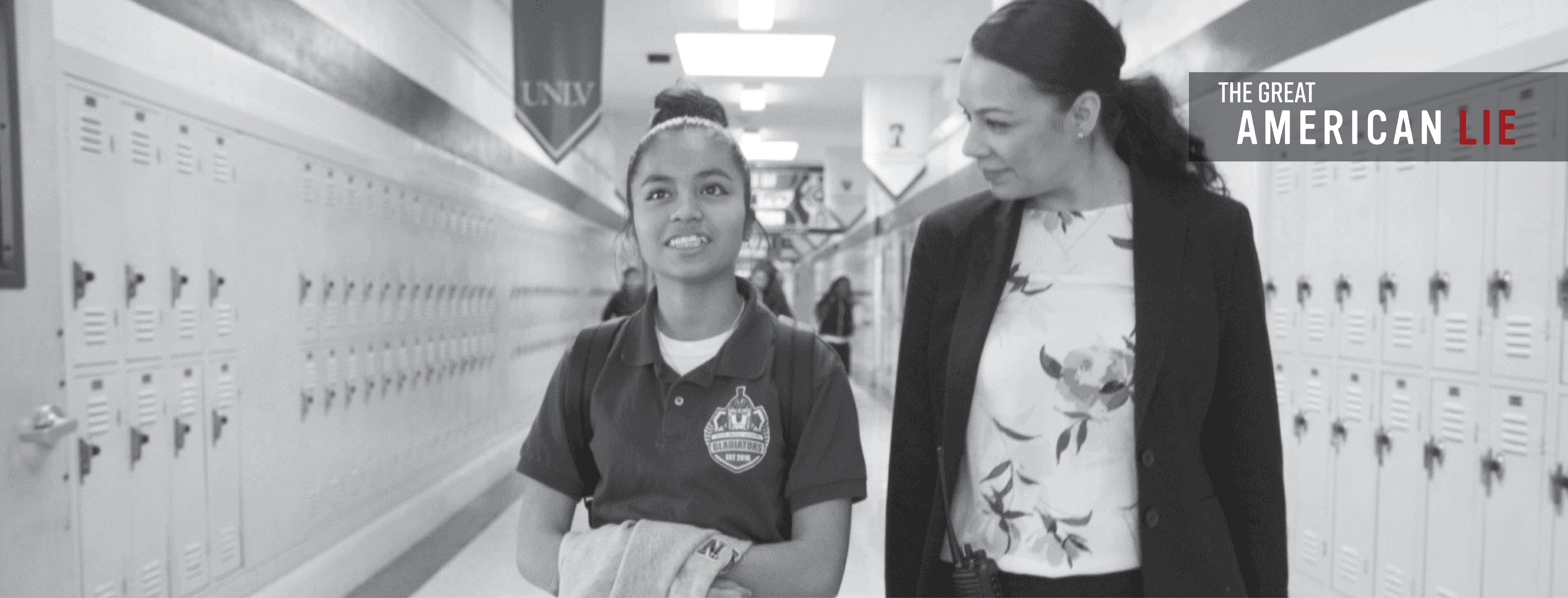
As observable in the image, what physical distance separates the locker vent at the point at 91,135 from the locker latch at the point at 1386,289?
3.86 metres

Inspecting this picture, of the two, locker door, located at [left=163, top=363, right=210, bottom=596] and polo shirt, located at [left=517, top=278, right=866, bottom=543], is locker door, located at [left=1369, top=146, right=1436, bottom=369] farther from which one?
locker door, located at [left=163, top=363, right=210, bottom=596]

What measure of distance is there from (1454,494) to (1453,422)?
0.21 meters

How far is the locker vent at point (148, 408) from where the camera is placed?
10.8 ft

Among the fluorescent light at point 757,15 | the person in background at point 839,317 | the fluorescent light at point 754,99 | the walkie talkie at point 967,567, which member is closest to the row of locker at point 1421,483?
the walkie talkie at point 967,567

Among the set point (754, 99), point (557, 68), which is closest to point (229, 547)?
point (557, 68)

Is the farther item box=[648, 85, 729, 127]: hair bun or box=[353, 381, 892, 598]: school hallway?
box=[353, 381, 892, 598]: school hallway

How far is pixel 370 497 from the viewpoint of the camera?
524 cm

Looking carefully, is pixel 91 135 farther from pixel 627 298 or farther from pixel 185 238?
pixel 627 298

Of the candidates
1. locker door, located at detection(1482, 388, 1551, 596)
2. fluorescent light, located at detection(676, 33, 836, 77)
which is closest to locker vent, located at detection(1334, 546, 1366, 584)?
locker door, located at detection(1482, 388, 1551, 596)

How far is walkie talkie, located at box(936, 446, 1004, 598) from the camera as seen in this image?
1.35 m

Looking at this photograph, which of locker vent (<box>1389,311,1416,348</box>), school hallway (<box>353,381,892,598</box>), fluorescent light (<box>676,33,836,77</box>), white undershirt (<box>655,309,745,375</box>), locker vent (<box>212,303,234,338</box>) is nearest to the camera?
white undershirt (<box>655,309,745,375</box>)

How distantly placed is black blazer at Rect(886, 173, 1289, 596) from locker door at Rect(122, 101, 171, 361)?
2.69m

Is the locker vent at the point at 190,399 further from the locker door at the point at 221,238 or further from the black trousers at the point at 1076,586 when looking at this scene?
the black trousers at the point at 1076,586

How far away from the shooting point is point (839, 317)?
544 inches
